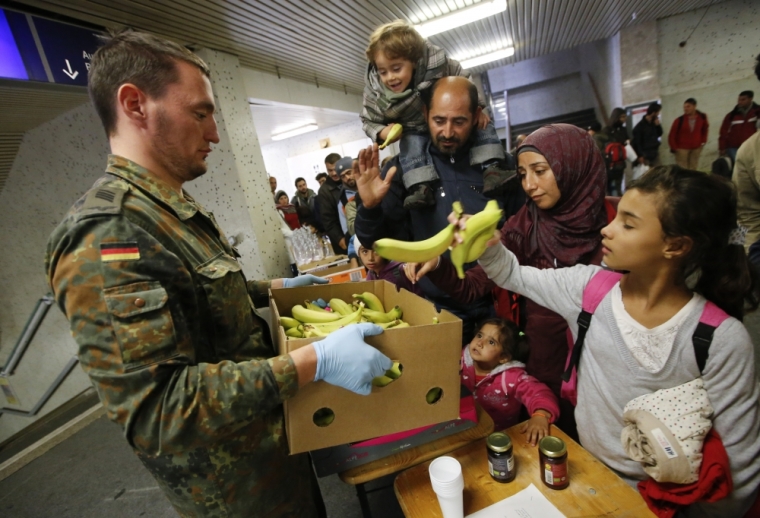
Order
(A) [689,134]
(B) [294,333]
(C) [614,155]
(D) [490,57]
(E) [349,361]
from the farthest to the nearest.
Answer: (D) [490,57] → (A) [689,134] → (C) [614,155] → (B) [294,333] → (E) [349,361]

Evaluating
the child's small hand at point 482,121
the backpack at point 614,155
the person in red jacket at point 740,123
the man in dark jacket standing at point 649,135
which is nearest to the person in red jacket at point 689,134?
the man in dark jacket standing at point 649,135

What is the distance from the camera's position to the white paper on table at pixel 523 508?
93 cm

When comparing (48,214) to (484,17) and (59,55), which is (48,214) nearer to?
(59,55)

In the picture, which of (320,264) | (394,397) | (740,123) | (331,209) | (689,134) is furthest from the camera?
(689,134)

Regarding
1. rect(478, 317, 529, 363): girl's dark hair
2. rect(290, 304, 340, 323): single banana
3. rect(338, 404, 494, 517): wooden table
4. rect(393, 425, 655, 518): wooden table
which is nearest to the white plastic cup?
rect(393, 425, 655, 518): wooden table

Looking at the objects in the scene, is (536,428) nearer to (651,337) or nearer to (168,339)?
(651,337)

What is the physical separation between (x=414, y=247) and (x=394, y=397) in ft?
1.37

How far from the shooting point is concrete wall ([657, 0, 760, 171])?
6.61 meters

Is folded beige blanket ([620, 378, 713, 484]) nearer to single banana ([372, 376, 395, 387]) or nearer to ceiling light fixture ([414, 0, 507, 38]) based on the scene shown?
single banana ([372, 376, 395, 387])

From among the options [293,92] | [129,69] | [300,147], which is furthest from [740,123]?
[300,147]

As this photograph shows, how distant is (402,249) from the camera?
1017mm

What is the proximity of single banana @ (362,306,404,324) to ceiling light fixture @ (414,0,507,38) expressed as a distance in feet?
15.1

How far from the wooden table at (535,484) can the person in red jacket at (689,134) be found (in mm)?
7586

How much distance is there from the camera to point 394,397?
37.5 inches
